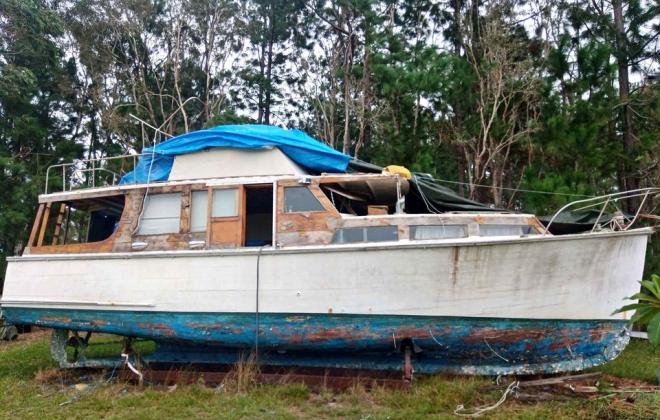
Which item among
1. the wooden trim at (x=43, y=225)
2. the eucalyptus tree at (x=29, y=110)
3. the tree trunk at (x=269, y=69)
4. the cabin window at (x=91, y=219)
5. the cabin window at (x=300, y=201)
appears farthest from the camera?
the tree trunk at (x=269, y=69)

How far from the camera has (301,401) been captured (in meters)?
6.06

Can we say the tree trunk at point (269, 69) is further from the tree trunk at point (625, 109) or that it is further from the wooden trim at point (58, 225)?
the wooden trim at point (58, 225)

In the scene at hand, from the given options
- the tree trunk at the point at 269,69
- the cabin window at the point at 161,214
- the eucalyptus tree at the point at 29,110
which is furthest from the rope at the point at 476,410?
the tree trunk at the point at 269,69

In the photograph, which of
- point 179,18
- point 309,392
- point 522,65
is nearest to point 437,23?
point 522,65

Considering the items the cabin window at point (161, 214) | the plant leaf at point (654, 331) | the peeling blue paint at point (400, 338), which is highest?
the cabin window at point (161, 214)

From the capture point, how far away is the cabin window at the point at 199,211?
7.30 metres

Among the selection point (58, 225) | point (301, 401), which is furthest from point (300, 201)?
point (58, 225)

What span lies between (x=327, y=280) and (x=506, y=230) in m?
2.36

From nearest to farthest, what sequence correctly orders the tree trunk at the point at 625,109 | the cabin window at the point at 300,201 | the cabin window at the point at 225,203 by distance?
the cabin window at the point at 300,201
the cabin window at the point at 225,203
the tree trunk at the point at 625,109

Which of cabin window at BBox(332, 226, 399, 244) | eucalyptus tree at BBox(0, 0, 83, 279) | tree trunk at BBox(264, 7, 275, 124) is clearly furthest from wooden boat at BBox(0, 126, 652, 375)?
tree trunk at BBox(264, 7, 275, 124)

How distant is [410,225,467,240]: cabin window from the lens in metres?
A: 6.58

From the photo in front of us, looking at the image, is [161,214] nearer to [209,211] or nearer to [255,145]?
[209,211]

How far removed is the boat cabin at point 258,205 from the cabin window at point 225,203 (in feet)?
0.05

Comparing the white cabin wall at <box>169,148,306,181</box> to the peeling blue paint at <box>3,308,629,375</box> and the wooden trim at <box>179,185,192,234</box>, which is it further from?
the peeling blue paint at <box>3,308,629,375</box>
